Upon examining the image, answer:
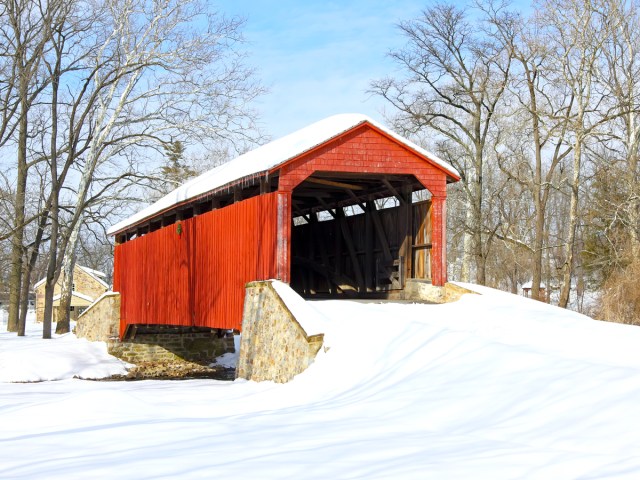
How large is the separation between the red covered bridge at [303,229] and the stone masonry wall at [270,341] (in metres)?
0.52

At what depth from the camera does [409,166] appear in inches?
523

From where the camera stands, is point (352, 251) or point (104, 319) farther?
point (104, 319)

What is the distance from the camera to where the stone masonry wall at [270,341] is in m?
10.5

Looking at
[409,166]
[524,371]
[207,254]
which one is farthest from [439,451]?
[207,254]

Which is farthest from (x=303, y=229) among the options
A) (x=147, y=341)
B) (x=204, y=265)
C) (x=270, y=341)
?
(x=270, y=341)

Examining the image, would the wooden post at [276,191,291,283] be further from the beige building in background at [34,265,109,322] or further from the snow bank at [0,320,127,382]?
the beige building in background at [34,265,109,322]

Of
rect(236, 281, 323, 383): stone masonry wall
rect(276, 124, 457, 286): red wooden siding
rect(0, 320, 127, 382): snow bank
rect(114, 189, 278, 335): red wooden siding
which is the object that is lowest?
rect(0, 320, 127, 382): snow bank

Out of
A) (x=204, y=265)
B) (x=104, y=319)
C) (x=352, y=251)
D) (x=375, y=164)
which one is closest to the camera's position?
(x=375, y=164)

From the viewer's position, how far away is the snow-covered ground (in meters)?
5.10

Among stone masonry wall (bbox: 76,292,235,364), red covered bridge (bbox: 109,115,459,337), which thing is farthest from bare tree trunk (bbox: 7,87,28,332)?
red covered bridge (bbox: 109,115,459,337)

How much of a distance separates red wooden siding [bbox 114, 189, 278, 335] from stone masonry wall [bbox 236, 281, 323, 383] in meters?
0.50

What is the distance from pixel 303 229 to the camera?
62.4 feet

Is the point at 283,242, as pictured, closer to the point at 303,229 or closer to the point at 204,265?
the point at 204,265

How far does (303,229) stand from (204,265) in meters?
4.25
